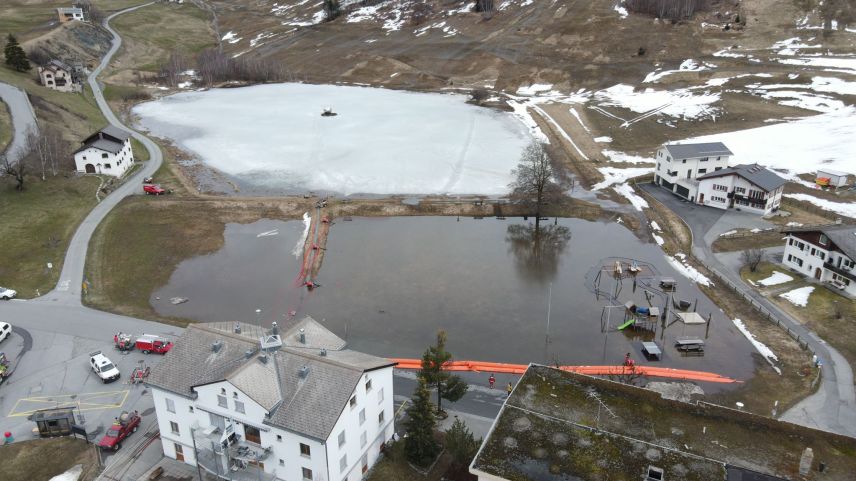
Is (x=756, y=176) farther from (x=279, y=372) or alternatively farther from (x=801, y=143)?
(x=279, y=372)

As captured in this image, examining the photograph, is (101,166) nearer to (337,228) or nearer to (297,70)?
(337,228)

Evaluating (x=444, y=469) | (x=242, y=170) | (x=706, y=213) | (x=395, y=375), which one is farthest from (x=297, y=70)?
(x=444, y=469)

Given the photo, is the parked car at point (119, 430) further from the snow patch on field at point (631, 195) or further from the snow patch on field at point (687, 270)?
the snow patch on field at point (631, 195)

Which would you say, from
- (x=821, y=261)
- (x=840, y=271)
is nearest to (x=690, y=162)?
(x=821, y=261)

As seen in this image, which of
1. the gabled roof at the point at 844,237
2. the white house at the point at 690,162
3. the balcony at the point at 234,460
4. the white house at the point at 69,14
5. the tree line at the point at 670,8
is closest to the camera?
the balcony at the point at 234,460

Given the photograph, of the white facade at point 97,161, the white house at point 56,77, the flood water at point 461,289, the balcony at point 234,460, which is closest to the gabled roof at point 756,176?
the flood water at point 461,289

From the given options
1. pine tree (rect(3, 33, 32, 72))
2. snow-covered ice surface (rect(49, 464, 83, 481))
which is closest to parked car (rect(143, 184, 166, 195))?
snow-covered ice surface (rect(49, 464, 83, 481))
